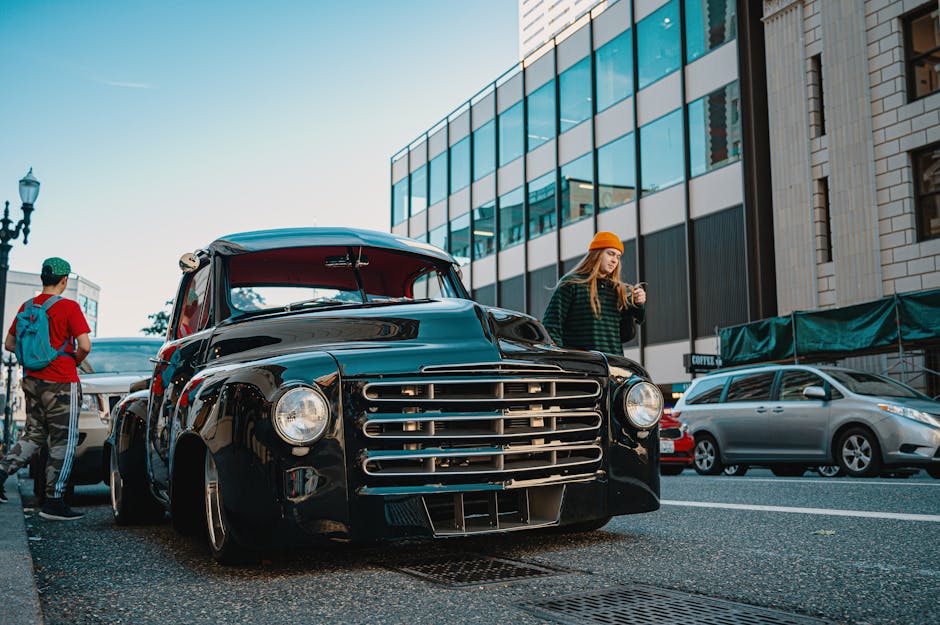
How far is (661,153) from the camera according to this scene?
26656 mm

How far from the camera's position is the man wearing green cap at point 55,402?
6.12 m

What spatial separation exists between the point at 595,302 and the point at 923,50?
16.1 m

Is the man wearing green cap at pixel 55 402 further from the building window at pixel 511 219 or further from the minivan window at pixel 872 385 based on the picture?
the building window at pixel 511 219

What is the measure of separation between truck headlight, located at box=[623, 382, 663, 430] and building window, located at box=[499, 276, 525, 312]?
28773 mm

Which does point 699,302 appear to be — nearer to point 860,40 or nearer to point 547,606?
point 860,40

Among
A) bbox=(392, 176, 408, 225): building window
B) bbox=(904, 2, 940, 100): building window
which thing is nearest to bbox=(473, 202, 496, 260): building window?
bbox=(392, 176, 408, 225): building window

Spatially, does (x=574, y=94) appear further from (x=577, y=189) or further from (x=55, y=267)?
(x=55, y=267)

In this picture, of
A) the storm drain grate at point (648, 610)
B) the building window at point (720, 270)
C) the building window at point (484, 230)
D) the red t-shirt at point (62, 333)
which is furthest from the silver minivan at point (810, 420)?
the building window at point (484, 230)

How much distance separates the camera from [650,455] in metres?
4.48

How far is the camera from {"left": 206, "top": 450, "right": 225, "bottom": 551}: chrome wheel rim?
382cm

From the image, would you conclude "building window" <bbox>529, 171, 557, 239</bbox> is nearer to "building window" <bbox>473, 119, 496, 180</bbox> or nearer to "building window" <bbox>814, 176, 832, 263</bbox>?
"building window" <bbox>473, 119, 496, 180</bbox>

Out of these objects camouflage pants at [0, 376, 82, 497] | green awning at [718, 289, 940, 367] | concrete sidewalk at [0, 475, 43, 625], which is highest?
green awning at [718, 289, 940, 367]

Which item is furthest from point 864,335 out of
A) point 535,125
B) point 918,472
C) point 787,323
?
point 535,125

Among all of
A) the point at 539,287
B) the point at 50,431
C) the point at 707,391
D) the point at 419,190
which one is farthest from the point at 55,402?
the point at 419,190
